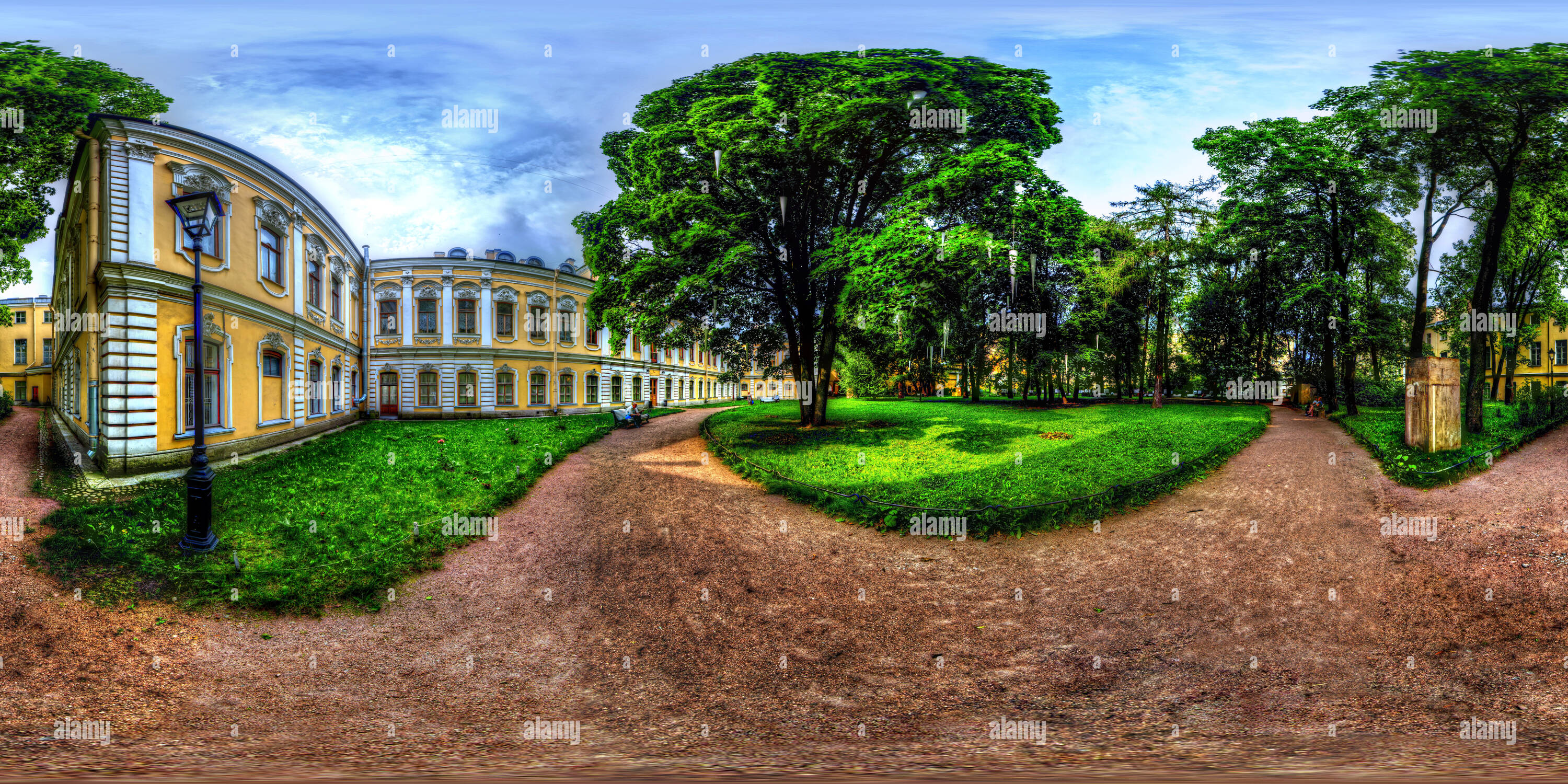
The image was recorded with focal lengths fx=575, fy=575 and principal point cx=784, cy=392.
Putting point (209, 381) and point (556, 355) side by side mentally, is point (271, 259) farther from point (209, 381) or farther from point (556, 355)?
point (556, 355)

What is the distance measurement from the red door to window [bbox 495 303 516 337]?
5.89m

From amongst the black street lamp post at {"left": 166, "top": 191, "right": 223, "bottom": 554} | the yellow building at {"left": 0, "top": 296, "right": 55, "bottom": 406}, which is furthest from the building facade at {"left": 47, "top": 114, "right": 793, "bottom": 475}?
the yellow building at {"left": 0, "top": 296, "right": 55, "bottom": 406}

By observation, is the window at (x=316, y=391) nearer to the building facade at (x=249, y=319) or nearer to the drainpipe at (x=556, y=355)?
the building facade at (x=249, y=319)

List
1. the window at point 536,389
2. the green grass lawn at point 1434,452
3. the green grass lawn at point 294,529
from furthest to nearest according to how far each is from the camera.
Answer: the window at point 536,389 → the green grass lawn at point 1434,452 → the green grass lawn at point 294,529

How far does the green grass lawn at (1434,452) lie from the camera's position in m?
10.1

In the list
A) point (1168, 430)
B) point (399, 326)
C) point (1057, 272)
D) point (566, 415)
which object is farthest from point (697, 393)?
point (1168, 430)

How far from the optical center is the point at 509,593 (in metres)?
7.05

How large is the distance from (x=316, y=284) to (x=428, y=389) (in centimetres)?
1272

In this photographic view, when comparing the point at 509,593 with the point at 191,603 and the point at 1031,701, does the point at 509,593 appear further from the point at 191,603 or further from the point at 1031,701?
the point at 1031,701

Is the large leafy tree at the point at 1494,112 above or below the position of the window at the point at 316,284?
above

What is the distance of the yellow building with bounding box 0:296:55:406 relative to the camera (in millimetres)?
42969

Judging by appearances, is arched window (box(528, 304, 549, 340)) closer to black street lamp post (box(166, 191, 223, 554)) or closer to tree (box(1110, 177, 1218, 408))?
black street lamp post (box(166, 191, 223, 554))

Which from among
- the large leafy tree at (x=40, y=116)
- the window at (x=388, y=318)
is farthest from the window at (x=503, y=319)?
the large leafy tree at (x=40, y=116)

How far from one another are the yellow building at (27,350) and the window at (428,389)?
117ft
